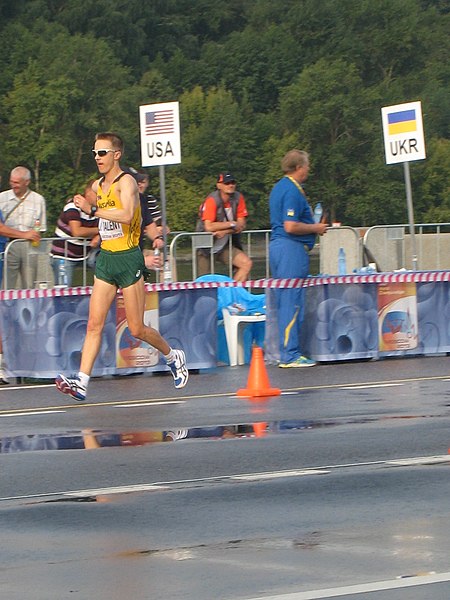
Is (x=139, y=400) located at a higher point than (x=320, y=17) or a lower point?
lower

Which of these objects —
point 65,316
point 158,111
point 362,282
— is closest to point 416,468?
point 65,316

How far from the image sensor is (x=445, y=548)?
22.2ft

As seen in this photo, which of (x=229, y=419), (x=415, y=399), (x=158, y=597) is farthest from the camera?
(x=415, y=399)

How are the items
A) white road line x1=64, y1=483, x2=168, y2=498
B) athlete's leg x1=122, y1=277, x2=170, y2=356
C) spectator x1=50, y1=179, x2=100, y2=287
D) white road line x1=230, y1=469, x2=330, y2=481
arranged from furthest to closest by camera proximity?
spectator x1=50, y1=179, x2=100, y2=287, athlete's leg x1=122, y1=277, x2=170, y2=356, white road line x1=230, y1=469, x2=330, y2=481, white road line x1=64, y1=483, x2=168, y2=498

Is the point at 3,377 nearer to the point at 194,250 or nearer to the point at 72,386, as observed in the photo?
the point at 72,386

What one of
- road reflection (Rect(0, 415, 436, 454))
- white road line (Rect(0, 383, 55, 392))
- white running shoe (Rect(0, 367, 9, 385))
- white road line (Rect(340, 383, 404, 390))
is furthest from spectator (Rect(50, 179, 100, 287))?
road reflection (Rect(0, 415, 436, 454))

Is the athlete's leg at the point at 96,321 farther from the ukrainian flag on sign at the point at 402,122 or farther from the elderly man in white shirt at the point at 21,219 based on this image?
the ukrainian flag on sign at the point at 402,122

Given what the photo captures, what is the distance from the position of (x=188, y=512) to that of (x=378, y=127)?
328ft

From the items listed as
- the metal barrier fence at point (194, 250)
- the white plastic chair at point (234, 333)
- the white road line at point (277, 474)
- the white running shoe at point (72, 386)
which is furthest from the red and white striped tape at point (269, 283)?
the white road line at point (277, 474)

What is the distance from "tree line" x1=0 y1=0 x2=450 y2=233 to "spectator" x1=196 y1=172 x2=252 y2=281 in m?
69.0

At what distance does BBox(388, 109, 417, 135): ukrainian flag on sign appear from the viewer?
59.9ft

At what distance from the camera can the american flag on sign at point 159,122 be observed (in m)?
16.9

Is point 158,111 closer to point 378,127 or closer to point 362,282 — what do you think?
point 362,282

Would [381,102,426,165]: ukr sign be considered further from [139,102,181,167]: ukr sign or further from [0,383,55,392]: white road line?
[0,383,55,392]: white road line
